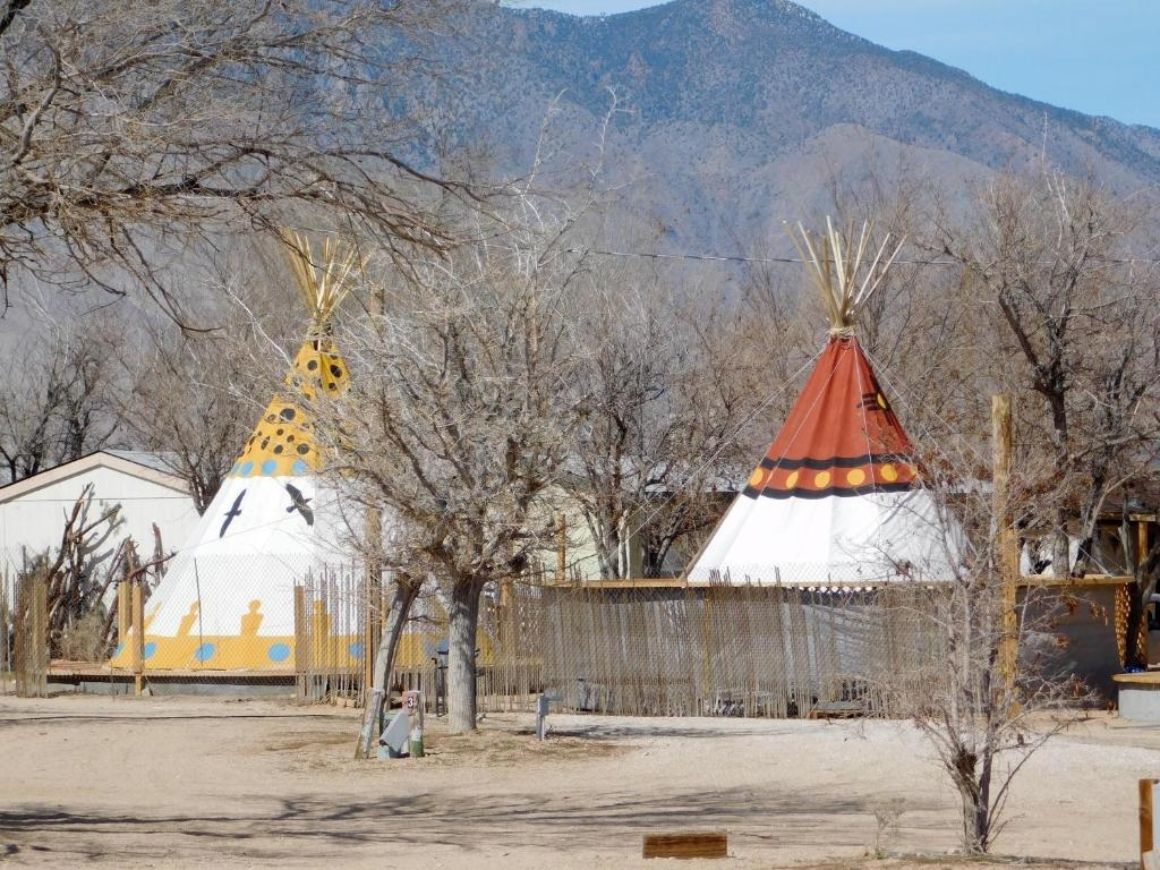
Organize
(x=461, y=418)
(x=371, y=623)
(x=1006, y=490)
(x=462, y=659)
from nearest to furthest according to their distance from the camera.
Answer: (x=1006, y=490) < (x=461, y=418) < (x=462, y=659) < (x=371, y=623)

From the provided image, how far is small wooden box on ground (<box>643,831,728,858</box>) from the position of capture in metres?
9.83

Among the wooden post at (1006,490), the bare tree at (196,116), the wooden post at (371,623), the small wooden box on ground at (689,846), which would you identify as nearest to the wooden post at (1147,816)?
the small wooden box on ground at (689,846)

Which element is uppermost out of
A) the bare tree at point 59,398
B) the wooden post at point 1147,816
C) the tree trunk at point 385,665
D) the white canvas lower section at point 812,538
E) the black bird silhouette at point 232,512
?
the bare tree at point 59,398

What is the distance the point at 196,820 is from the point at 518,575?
6526 mm

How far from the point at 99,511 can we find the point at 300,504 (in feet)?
37.4

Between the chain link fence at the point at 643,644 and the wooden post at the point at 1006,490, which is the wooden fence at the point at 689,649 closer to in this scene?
the chain link fence at the point at 643,644

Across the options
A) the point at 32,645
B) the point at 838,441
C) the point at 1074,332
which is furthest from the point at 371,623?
the point at 1074,332

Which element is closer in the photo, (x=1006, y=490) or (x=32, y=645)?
(x=1006, y=490)

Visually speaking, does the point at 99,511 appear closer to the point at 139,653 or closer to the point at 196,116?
the point at 139,653

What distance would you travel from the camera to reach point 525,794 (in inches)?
541

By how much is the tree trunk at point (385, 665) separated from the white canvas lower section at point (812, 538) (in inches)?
210

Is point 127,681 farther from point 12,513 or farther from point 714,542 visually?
point 12,513

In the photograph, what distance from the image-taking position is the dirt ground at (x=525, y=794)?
10.3 meters

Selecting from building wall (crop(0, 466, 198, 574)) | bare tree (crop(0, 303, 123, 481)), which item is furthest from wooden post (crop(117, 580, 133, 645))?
bare tree (crop(0, 303, 123, 481))
